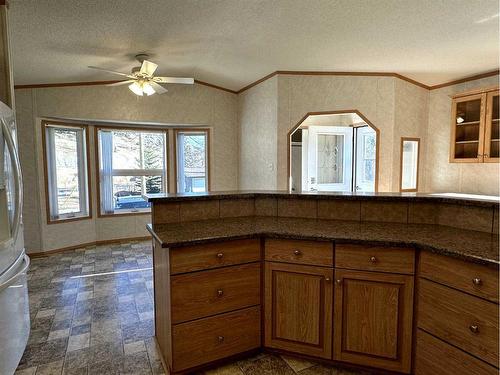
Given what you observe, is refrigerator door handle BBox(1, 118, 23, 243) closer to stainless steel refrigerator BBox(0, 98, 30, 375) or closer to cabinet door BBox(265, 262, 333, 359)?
stainless steel refrigerator BBox(0, 98, 30, 375)

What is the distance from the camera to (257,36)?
328 cm

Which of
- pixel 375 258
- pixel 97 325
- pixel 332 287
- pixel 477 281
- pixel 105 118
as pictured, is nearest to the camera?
pixel 477 281

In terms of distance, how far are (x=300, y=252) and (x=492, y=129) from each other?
3.63 meters

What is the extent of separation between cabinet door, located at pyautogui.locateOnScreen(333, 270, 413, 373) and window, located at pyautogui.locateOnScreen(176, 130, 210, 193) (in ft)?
13.5

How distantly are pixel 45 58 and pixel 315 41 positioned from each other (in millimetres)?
2998

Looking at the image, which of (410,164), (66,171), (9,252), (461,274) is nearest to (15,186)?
(9,252)

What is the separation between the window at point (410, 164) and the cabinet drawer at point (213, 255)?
11.5 ft

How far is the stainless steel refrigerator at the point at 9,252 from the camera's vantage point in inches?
66.9

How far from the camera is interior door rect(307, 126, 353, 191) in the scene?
516cm

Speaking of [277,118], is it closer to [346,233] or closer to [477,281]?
[346,233]

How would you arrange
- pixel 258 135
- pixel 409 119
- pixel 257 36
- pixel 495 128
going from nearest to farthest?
pixel 257 36 < pixel 495 128 < pixel 409 119 < pixel 258 135

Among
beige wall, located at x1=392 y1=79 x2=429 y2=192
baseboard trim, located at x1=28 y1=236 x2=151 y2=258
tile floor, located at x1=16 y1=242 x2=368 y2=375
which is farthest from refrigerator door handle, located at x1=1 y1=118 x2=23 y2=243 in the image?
beige wall, located at x1=392 y1=79 x2=429 y2=192

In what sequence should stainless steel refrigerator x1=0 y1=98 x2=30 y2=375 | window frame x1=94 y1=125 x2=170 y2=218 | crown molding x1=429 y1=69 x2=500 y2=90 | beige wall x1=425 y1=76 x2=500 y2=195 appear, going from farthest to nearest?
window frame x1=94 y1=125 x2=170 y2=218, beige wall x1=425 y1=76 x2=500 y2=195, crown molding x1=429 y1=69 x2=500 y2=90, stainless steel refrigerator x1=0 y1=98 x2=30 y2=375

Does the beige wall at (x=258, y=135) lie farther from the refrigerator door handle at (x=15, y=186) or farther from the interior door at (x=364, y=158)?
the refrigerator door handle at (x=15, y=186)
